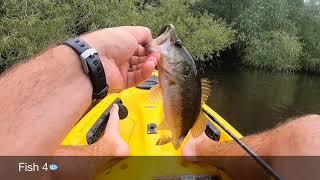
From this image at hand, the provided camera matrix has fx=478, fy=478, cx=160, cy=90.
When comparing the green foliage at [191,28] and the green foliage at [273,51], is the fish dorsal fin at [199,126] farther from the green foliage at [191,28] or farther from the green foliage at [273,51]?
the green foliage at [273,51]

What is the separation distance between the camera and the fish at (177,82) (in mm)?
1822

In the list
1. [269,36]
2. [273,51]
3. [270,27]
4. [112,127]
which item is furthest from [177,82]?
[270,27]

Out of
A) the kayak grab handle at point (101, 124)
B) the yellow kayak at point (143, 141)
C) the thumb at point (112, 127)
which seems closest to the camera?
the yellow kayak at point (143, 141)

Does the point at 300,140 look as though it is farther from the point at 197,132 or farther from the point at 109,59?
the point at 109,59

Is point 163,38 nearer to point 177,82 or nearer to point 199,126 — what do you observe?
point 177,82

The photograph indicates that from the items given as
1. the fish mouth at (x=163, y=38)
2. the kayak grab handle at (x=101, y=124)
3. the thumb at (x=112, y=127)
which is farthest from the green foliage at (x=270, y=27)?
the fish mouth at (x=163, y=38)

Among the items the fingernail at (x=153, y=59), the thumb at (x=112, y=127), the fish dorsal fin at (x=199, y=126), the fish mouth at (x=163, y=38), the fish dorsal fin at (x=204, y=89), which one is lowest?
the thumb at (x=112, y=127)

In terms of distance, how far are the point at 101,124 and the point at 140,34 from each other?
223 cm

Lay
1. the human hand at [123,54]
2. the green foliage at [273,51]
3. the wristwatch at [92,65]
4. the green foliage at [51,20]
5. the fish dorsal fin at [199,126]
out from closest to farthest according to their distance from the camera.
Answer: the wristwatch at [92,65] < the human hand at [123,54] < the fish dorsal fin at [199,126] < the green foliage at [51,20] < the green foliage at [273,51]

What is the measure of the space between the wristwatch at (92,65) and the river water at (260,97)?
7294 mm

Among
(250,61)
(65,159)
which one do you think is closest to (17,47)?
(65,159)

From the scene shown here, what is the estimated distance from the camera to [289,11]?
25.4 meters

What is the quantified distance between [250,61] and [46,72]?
77.3 ft

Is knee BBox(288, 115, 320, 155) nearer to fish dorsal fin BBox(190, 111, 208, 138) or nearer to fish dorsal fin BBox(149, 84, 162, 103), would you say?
fish dorsal fin BBox(190, 111, 208, 138)
